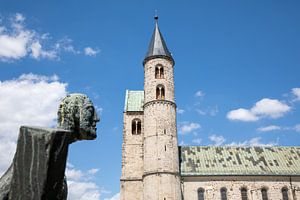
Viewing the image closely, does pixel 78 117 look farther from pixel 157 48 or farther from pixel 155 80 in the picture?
pixel 157 48

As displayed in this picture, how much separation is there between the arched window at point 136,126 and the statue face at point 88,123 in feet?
148

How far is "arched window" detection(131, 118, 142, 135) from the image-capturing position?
47781mm

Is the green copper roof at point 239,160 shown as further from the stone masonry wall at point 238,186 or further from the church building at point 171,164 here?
the stone masonry wall at point 238,186

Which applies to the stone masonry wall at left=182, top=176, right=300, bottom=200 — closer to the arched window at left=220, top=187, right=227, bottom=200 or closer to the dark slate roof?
the arched window at left=220, top=187, right=227, bottom=200

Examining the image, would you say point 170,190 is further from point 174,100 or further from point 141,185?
point 174,100

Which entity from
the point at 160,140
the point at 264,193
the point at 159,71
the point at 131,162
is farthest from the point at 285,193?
the point at 159,71

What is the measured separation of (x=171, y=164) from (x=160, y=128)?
13.9 feet

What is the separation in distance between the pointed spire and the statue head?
147 feet

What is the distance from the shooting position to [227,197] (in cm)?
4391

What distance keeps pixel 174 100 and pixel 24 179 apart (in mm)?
43530

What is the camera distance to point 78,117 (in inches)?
99.9

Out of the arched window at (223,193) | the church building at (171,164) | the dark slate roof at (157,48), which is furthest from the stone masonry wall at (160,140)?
the arched window at (223,193)

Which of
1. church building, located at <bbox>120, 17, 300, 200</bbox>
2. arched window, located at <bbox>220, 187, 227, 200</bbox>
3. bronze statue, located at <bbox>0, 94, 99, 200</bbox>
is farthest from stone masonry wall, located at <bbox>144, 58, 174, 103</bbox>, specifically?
bronze statue, located at <bbox>0, 94, 99, 200</bbox>

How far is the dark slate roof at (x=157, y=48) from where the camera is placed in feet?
155
